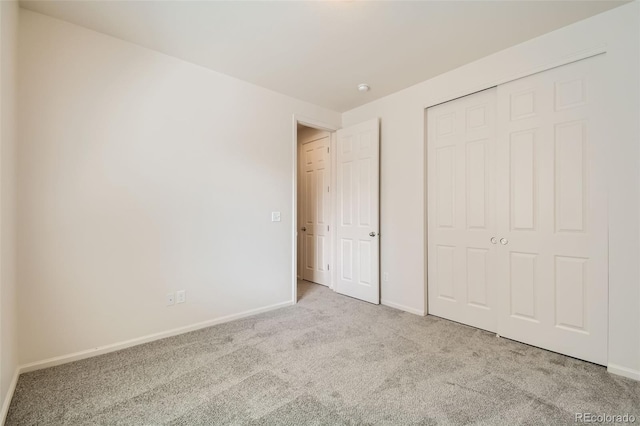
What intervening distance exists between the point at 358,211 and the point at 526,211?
1.85 meters

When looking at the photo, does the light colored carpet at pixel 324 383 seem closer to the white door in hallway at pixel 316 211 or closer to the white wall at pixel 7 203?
Answer: the white wall at pixel 7 203

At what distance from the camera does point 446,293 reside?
313 cm

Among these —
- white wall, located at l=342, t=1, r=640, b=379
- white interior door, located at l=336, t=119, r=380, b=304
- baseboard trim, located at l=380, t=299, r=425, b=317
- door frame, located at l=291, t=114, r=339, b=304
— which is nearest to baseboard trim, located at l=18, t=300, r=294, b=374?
door frame, located at l=291, t=114, r=339, b=304

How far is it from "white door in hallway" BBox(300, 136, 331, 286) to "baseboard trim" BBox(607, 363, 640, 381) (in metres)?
3.06

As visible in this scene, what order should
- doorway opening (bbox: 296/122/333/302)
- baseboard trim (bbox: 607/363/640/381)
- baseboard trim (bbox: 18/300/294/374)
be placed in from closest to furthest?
baseboard trim (bbox: 607/363/640/381) → baseboard trim (bbox: 18/300/294/374) → doorway opening (bbox: 296/122/333/302)

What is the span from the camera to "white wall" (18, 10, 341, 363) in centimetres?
214

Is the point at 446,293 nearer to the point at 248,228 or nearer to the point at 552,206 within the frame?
the point at 552,206

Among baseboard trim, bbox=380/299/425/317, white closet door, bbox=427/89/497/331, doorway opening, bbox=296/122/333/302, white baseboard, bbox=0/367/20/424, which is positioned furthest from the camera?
doorway opening, bbox=296/122/333/302

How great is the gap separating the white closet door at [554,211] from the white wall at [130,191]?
2426 millimetres

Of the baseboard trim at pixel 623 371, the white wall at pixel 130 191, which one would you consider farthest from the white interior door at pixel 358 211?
the baseboard trim at pixel 623 371

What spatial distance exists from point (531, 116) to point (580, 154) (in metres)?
0.49

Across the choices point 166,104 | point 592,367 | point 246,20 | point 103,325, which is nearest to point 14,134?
point 166,104

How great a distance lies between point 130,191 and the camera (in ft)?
8.20

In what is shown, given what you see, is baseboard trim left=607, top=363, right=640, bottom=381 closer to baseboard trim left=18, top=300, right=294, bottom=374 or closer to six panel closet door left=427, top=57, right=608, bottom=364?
six panel closet door left=427, top=57, right=608, bottom=364
